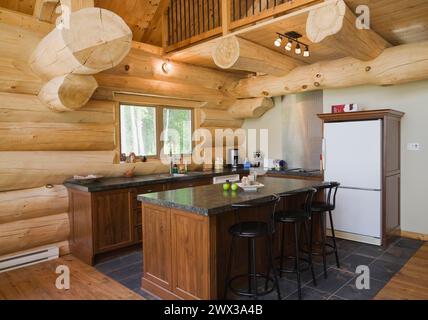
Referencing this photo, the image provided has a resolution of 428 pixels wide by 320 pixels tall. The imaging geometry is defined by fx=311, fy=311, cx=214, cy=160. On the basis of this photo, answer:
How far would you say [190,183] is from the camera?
4871 mm

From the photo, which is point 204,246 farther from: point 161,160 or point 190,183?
point 161,160

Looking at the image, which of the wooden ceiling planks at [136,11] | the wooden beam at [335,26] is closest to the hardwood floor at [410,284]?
the wooden beam at [335,26]

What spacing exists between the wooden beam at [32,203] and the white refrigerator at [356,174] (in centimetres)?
375

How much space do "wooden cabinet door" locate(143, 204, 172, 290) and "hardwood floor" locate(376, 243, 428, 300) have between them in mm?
1962

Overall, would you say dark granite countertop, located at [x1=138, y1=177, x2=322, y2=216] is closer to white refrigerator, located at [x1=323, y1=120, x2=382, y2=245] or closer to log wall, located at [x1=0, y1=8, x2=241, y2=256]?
white refrigerator, located at [x1=323, y1=120, x2=382, y2=245]

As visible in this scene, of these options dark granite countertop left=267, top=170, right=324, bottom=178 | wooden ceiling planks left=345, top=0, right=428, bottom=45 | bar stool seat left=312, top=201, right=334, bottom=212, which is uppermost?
wooden ceiling planks left=345, top=0, right=428, bottom=45

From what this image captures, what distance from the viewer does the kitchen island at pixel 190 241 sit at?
2531 mm

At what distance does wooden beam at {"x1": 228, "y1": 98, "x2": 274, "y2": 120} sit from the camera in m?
5.95

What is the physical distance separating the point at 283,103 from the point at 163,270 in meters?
4.17

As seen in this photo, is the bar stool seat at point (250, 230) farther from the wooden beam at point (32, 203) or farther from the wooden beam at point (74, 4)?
the wooden beam at point (74, 4)

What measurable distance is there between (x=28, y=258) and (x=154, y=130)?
260cm

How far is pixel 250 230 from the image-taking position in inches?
103

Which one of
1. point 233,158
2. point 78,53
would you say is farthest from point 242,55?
point 233,158

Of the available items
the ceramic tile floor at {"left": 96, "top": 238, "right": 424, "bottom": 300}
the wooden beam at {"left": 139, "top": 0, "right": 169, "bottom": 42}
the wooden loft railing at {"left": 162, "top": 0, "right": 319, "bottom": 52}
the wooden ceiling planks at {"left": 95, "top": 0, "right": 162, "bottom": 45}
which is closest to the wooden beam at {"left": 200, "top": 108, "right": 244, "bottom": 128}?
the wooden loft railing at {"left": 162, "top": 0, "right": 319, "bottom": 52}
